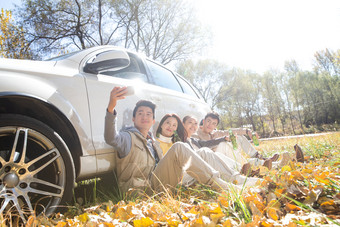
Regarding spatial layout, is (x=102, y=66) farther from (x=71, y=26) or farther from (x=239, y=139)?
(x=71, y=26)

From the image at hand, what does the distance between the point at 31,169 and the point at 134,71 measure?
1.70 metres

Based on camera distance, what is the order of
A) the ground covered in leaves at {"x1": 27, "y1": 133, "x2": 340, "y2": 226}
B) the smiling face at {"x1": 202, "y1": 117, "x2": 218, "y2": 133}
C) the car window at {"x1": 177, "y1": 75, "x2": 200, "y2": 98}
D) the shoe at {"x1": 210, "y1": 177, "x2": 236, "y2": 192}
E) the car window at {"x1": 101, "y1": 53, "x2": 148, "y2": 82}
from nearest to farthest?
1. the ground covered in leaves at {"x1": 27, "y1": 133, "x2": 340, "y2": 226}
2. the shoe at {"x1": 210, "y1": 177, "x2": 236, "y2": 192}
3. the car window at {"x1": 101, "y1": 53, "x2": 148, "y2": 82}
4. the smiling face at {"x1": 202, "y1": 117, "x2": 218, "y2": 133}
5. the car window at {"x1": 177, "y1": 75, "x2": 200, "y2": 98}

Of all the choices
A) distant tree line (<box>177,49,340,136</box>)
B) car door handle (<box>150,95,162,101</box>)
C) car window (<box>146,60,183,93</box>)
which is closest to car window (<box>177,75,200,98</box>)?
car window (<box>146,60,183,93</box>)

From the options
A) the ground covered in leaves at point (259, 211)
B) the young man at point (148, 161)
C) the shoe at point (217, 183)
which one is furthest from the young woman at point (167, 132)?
the ground covered in leaves at point (259, 211)

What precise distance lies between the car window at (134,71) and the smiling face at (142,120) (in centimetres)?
49

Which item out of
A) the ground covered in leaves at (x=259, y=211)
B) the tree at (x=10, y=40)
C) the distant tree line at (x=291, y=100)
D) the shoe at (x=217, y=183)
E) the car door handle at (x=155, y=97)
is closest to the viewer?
the ground covered in leaves at (x=259, y=211)

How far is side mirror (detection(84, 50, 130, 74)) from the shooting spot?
7.18 ft

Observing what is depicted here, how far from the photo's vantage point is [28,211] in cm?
161

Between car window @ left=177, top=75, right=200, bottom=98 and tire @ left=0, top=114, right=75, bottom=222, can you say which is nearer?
tire @ left=0, top=114, right=75, bottom=222

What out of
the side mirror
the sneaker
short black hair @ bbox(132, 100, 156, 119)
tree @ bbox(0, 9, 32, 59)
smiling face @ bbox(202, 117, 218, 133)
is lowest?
the sneaker

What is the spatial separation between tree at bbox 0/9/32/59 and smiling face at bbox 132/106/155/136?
865cm

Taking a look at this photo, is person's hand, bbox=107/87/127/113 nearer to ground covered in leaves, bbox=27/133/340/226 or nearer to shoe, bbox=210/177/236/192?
ground covered in leaves, bbox=27/133/340/226

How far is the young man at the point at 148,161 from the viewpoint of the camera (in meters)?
2.12

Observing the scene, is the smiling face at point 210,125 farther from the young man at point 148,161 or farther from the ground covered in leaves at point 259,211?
the ground covered in leaves at point 259,211
